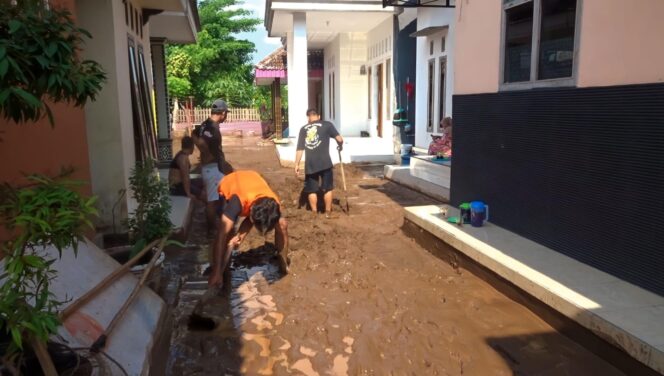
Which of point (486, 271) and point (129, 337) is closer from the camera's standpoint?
point (129, 337)

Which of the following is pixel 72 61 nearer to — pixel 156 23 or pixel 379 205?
pixel 379 205

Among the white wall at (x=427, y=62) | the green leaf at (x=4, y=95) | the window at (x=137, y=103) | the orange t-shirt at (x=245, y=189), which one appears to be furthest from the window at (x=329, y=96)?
the green leaf at (x=4, y=95)

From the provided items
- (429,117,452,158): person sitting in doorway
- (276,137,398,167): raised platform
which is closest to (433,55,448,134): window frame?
(276,137,398,167): raised platform

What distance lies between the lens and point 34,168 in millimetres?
3941

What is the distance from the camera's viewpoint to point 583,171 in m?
4.67

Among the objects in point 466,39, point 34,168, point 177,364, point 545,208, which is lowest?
point 177,364

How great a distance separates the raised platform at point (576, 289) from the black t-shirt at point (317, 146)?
2791 mm

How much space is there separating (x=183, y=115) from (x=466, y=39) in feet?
90.0

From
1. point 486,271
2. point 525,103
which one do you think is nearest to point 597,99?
point 525,103

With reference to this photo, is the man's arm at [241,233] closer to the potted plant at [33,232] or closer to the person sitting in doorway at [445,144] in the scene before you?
the potted plant at [33,232]

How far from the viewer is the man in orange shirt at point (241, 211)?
4.66 metres

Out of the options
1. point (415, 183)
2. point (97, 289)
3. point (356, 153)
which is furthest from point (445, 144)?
point (97, 289)

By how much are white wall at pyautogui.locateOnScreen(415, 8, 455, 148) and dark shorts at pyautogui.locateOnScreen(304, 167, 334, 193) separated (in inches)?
157

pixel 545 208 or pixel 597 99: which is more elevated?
pixel 597 99
